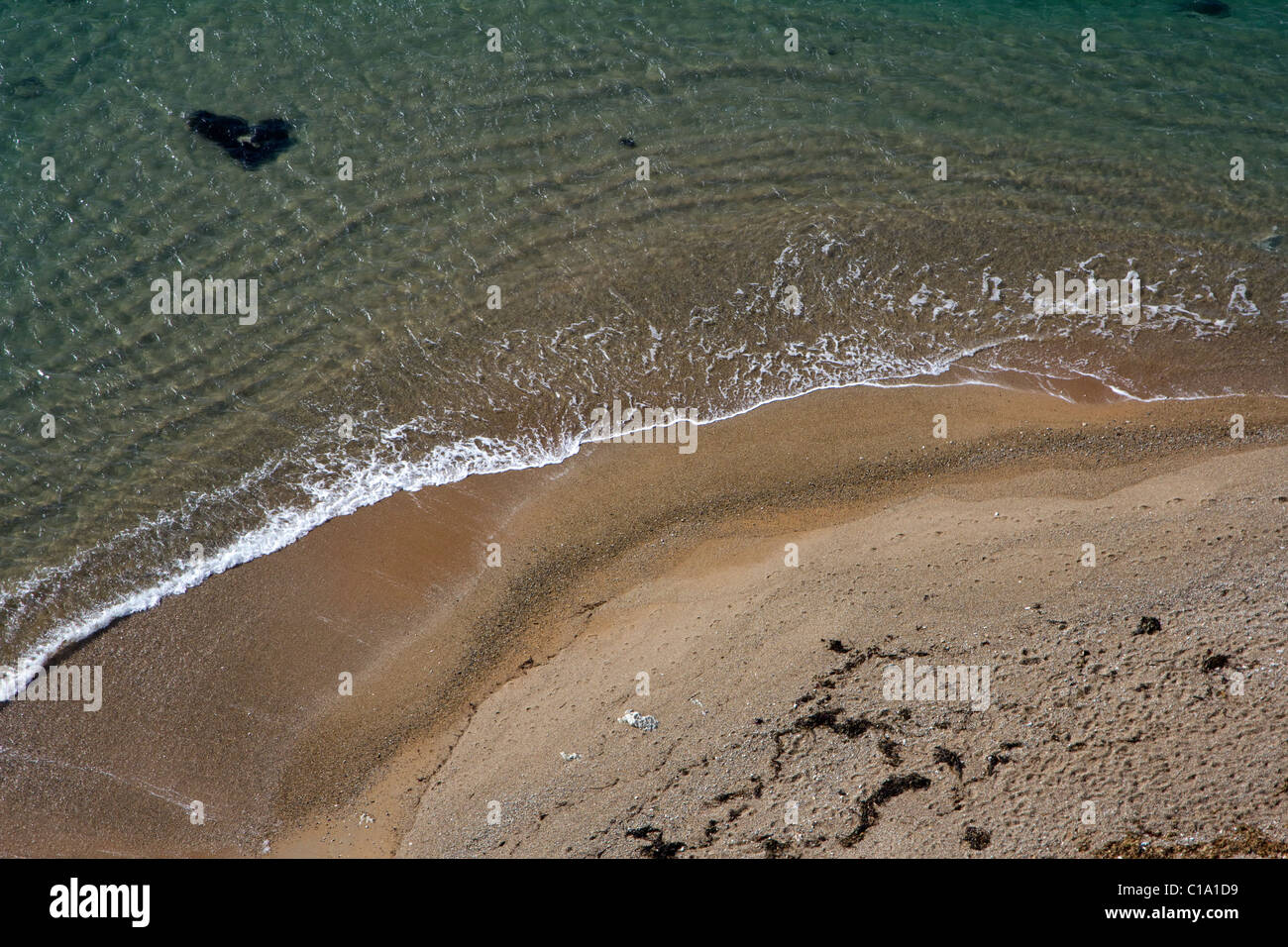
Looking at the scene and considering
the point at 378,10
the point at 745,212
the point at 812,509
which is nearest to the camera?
the point at 812,509

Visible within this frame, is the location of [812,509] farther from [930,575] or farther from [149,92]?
[149,92]

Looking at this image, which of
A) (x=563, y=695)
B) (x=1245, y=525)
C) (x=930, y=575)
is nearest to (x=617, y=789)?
(x=563, y=695)

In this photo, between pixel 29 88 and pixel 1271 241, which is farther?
pixel 29 88

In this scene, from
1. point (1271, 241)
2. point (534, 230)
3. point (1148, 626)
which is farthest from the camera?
point (534, 230)

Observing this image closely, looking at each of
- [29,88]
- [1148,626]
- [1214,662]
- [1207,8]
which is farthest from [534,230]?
[1207,8]

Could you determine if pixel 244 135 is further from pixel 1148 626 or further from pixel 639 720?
pixel 1148 626

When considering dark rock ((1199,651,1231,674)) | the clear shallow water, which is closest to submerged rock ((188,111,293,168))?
the clear shallow water
